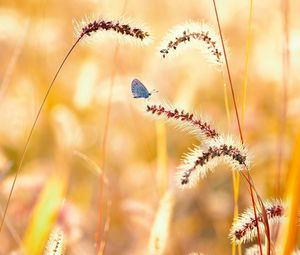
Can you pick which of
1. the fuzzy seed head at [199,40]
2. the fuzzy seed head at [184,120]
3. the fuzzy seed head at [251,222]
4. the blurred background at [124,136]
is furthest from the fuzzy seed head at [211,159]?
the blurred background at [124,136]

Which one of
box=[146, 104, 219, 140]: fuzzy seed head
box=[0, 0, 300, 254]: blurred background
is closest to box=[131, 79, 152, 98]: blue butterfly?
box=[146, 104, 219, 140]: fuzzy seed head

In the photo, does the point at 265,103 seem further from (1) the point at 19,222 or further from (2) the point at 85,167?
(1) the point at 19,222

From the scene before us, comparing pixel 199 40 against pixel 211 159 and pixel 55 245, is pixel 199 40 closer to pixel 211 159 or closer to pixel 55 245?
pixel 211 159

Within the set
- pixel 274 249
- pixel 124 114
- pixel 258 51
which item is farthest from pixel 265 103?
pixel 274 249

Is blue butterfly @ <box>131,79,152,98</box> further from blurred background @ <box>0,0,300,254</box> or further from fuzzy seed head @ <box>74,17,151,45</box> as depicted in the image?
blurred background @ <box>0,0,300,254</box>

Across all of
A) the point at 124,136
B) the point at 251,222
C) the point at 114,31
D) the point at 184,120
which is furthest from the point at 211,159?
the point at 124,136

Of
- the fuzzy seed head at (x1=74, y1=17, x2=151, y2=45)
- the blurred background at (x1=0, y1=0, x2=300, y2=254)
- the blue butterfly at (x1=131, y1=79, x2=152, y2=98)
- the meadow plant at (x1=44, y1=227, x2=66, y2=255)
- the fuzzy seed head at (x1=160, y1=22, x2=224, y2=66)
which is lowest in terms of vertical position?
the meadow plant at (x1=44, y1=227, x2=66, y2=255)

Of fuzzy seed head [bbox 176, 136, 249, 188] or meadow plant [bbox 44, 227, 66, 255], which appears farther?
meadow plant [bbox 44, 227, 66, 255]
